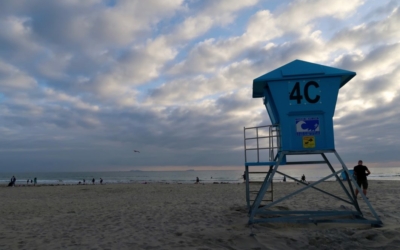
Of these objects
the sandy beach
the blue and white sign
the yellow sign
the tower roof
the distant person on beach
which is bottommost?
the sandy beach

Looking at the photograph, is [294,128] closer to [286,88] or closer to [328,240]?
[286,88]

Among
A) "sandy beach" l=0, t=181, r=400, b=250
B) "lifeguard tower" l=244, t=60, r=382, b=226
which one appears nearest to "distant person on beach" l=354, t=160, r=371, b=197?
"sandy beach" l=0, t=181, r=400, b=250

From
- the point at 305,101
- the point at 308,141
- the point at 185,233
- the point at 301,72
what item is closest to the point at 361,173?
the point at 308,141

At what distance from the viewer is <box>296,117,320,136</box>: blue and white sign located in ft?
27.4

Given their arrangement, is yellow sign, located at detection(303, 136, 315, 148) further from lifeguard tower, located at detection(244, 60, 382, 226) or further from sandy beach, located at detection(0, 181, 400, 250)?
sandy beach, located at detection(0, 181, 400, 250)

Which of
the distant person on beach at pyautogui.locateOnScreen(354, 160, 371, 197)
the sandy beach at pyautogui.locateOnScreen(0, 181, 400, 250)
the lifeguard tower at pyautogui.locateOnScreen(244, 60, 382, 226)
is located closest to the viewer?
the sandy beach at pyautogui.locateOnScreen(0, 181, 400, 250)

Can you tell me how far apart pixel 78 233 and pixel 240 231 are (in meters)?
4.21

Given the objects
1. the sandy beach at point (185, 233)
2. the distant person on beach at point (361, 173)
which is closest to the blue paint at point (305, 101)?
the sandy beach at point (185, 233)

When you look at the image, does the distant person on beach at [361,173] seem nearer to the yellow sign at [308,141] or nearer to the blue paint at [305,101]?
the blue paint at [305,101]

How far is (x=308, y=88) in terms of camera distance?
843 centimetres

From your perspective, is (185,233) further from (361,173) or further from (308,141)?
(361,173)

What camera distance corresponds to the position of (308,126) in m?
8.40

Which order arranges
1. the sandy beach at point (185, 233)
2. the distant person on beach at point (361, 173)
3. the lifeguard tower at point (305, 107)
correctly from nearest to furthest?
the sandy beach at point (185, 233)
the lifeguard tower at point (305, 107)
the distant person on beach at point (361, 173)

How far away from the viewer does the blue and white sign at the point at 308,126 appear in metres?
8.36
